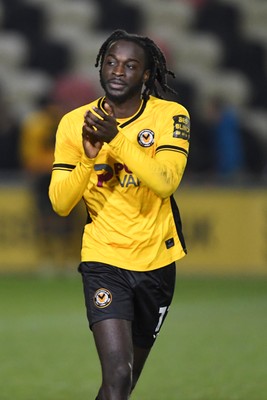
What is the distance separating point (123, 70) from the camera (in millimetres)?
5898

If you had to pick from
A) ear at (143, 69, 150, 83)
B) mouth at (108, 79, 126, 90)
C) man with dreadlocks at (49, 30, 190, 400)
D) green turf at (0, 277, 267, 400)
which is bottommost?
green turf at (0, 277, 267, 400)

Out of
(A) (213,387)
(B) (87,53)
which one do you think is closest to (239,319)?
(A) (213,387)

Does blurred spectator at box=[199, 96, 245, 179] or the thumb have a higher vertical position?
the thumb

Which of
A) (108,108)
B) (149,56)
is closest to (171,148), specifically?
(108,108)

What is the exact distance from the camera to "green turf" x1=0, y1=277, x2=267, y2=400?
8086 millimetres

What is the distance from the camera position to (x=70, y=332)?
11.1 m

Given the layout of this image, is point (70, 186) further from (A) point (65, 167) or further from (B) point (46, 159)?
(B) point (46, 159)

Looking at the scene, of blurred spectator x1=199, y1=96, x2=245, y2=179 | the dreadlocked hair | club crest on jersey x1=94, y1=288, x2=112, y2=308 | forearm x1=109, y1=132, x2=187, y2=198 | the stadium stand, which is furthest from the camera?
A: the stadium stand

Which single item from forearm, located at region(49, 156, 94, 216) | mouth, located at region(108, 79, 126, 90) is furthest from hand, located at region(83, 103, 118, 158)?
mouth, located at region(108, 79, 126, 90)

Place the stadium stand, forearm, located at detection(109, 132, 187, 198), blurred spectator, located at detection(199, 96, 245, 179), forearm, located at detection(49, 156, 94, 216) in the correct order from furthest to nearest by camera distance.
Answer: the stadium stand < blurred spectator, located at detection(199, 96, 245, 179) < forearm, located at detection(49, 156, 94, 216) < forearm, located at detection(109, 132, 187, 198)

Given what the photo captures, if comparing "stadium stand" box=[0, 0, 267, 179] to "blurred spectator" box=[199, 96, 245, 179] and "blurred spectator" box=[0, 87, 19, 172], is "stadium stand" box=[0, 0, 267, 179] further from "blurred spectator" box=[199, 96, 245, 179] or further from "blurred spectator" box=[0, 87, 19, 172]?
"blurred spectator" box=[0, 87, 19, 172]

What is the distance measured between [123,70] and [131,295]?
1.12 metres

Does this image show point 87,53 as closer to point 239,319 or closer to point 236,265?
point 236,265

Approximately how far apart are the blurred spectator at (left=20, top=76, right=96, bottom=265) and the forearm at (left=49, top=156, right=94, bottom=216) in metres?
8.91
